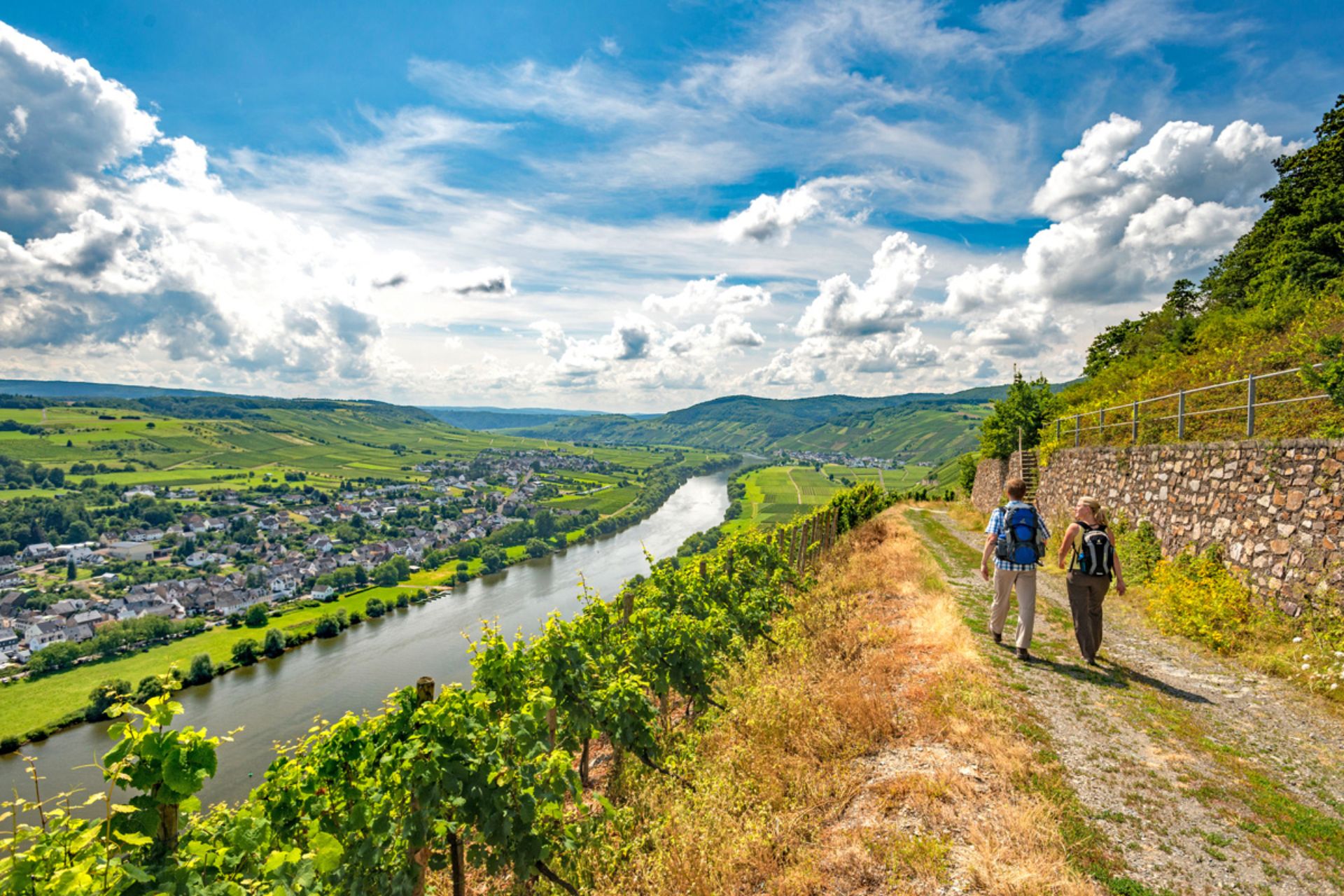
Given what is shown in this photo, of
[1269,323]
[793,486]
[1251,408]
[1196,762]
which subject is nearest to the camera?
[1196,762]

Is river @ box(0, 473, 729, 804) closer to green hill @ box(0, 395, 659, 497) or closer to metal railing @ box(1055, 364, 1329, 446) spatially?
metal railing @ box(1055, 364, 1329, 446)

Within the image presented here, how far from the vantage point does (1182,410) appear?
12328 mm

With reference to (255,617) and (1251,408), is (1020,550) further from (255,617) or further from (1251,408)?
(255,617)

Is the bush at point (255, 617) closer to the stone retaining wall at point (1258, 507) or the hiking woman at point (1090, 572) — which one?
the stone retaining wall at point (1258, 507)

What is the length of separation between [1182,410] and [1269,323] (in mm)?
7529

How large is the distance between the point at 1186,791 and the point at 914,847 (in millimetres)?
2424

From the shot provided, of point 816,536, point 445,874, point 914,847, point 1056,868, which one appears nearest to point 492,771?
point 445,874

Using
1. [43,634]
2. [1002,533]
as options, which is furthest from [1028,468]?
[43,634]

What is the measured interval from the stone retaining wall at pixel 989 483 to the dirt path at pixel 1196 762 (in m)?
23.0

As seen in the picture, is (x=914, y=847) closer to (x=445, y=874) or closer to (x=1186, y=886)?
(x=1186, y=886)

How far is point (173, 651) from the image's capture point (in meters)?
48.7

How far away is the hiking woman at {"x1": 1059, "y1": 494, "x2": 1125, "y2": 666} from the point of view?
291 inches

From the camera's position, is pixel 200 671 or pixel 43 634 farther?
pixel 43 634

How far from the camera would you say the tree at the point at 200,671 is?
40531 mm
